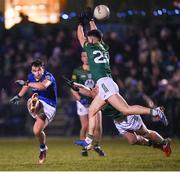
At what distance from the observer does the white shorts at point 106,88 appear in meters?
→ 13.5

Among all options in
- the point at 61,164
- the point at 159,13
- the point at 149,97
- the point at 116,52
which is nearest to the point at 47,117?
the point at 61,164

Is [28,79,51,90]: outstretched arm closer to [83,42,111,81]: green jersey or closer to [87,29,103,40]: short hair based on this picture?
[83,42,111,81]: green jersey

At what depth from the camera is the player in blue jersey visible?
14.1 metres

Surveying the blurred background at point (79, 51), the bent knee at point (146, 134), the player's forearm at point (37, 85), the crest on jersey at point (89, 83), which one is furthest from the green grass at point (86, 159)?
the blurred background at point (79, 51)

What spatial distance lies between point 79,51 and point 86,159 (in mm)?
10712

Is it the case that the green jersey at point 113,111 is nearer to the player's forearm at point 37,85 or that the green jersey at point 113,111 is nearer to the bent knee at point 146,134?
the bent knee at point 146,134

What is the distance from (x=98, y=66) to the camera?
45.4ft

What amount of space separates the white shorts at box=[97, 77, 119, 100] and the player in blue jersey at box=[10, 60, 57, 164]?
3.63 ft

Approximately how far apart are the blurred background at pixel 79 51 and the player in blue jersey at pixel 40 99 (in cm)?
813

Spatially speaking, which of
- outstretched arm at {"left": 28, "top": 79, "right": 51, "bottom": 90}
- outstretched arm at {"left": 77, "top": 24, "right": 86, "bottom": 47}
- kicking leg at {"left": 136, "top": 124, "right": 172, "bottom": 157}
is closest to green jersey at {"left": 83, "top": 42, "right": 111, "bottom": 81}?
outstretched arm at {"left": 77, "top": 24, "right": 86, "bottom": 47}

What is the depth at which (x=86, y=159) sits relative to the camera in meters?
14.6

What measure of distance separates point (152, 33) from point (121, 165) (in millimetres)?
13176

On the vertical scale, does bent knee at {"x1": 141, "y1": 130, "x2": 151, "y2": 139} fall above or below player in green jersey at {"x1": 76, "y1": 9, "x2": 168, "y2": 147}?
below

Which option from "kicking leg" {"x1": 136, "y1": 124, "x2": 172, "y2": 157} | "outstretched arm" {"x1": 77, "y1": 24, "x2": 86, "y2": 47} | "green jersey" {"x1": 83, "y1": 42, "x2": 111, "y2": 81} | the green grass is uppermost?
"outstretched arm" {"x1": 77, "y1": 24, "x2": 86, "y2": 47}
